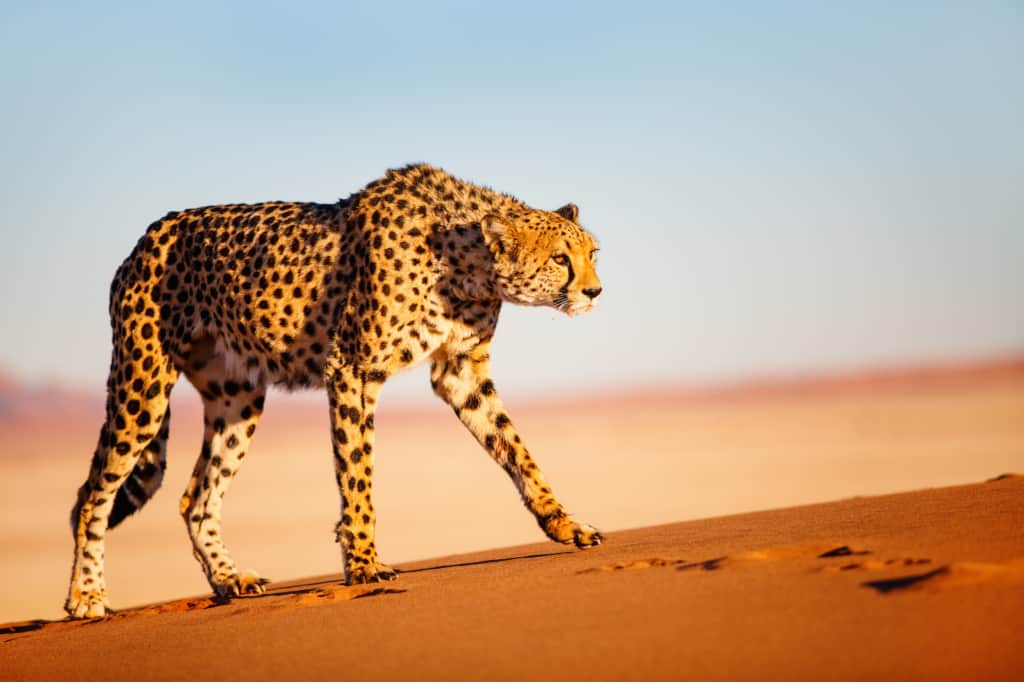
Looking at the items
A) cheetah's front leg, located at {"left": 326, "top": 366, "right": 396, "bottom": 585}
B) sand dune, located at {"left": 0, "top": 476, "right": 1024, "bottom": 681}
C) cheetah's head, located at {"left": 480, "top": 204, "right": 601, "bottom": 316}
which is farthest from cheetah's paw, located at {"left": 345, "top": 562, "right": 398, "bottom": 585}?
cheetah's head, located at {"left": 480, "top": 204, "right": 601, "bottom": 316}

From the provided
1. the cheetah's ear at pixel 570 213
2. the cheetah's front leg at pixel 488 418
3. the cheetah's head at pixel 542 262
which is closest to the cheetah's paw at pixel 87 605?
the cheetah's front leg at pixel 488 418

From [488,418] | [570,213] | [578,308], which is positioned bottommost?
[488,418]

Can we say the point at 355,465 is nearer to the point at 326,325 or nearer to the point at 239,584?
the point at 326,325

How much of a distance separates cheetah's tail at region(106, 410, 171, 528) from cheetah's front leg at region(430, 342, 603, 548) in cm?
200

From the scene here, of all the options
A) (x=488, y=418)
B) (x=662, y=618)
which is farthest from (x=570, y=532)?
(x=662, y=618)

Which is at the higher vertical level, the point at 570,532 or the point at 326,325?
the point at 326,325

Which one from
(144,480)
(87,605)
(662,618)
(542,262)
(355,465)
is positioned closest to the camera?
(662,618)

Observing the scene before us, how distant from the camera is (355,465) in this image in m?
7.65

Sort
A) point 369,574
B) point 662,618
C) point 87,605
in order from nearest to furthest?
point 662,618 → point 369,574 → point 87,605

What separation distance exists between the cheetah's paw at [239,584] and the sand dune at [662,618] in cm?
72

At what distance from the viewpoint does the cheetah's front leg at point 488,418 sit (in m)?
7.92

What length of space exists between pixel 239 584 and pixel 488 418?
6.24ft

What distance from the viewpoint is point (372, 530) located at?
7.51m

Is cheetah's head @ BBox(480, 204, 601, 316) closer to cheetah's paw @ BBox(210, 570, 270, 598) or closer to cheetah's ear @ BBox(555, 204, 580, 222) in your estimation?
cheetah's ear @ BBox(555, 204, 580, 222)
